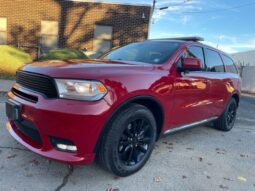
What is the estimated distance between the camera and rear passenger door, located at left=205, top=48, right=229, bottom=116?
5039mm

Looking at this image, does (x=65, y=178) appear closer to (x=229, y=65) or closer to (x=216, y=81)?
(x=216, y=81)

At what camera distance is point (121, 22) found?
16.8 metres

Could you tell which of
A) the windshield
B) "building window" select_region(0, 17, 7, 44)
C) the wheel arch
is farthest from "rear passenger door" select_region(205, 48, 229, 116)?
"building window" select_region(0, 17, 7, 44)

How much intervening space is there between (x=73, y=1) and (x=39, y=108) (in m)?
14.9

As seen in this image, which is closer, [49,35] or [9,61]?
[9,61]

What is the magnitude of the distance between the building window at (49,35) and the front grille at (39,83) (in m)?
14.0

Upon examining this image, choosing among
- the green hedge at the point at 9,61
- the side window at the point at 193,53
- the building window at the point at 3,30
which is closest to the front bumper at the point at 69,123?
the side window at the point at 193,53

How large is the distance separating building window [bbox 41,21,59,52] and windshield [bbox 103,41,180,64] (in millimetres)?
12840

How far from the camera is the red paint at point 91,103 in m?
2.85

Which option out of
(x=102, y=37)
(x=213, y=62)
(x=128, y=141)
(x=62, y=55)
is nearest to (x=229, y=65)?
(x=213, y=62)

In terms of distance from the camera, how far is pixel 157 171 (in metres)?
3.68

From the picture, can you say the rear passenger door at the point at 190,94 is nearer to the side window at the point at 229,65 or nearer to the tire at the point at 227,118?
the tire at the point at 227,118

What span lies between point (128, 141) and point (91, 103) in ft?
2.74

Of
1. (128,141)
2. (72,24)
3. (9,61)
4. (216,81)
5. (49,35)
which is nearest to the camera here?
(128,141)
